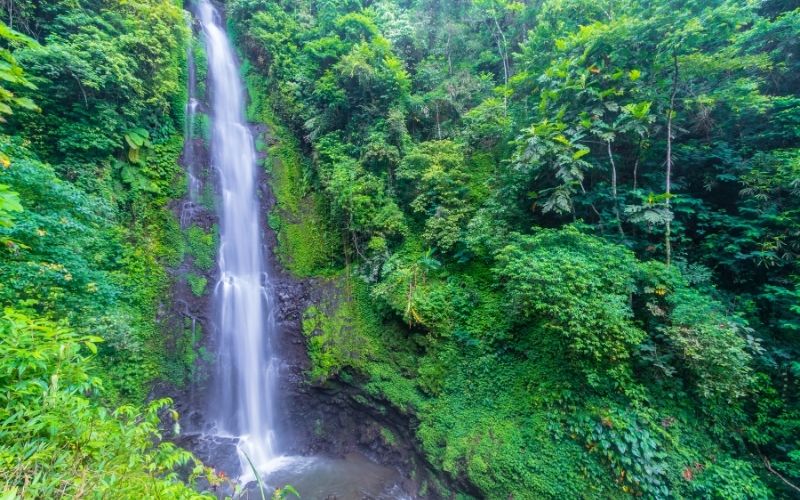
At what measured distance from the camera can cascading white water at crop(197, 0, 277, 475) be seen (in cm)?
886

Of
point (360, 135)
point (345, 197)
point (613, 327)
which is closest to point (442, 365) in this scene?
point (613, 327)

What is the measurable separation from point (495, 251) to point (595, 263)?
2.02m

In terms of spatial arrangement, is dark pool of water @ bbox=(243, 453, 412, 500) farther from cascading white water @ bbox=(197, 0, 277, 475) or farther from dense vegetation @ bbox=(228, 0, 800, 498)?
dense vegetation @ bbox=(228, 0, 800, 498)

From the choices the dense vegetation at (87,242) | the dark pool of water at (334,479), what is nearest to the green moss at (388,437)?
the dark pool of water at (334,479)

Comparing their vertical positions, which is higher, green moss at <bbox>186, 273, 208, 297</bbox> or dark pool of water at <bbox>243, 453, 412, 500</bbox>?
green moss at <bbox>186, 273, 208, 297</bbox>

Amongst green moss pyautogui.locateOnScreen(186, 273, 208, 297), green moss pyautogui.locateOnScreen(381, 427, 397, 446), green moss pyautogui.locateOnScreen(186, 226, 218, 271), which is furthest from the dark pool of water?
green moss pyautogui.locateOnScreen(186, 226, 218, 271)

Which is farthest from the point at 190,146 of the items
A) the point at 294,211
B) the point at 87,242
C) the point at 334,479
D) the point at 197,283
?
the point at 334,479

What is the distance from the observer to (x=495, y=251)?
746 centimetres

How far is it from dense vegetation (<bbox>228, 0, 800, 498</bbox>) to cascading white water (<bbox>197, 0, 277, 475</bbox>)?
1651 millimetres

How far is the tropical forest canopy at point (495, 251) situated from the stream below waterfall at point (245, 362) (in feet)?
2.81

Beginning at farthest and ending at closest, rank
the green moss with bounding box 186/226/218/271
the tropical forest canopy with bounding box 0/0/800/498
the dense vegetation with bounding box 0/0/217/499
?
1. the green moss with bounding box 186/226/218/271
2. the tropical forest canopy with bounding box 0/0/800/498
3. the dense vegetation with bounding box 0/0/217/499

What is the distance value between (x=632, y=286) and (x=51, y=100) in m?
13.4

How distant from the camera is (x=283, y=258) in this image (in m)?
11.2

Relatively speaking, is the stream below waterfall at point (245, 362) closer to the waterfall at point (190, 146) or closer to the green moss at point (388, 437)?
the waterfall at point (190, 146)
